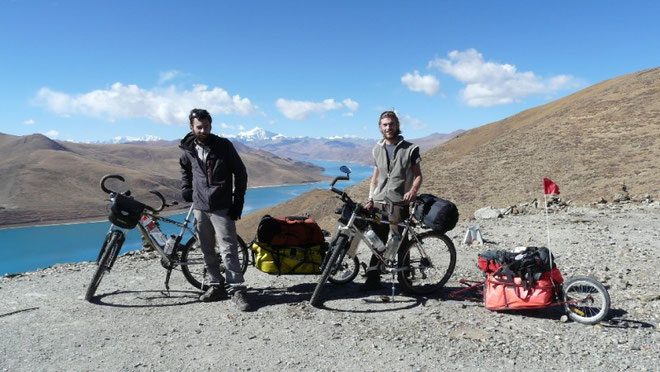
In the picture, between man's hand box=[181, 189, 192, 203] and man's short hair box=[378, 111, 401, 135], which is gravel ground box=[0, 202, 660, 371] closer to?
man's hand box=[181, 189, 192, 203]

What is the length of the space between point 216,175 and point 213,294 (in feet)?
A: 5.56

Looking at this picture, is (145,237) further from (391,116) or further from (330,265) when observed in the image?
(391,116)

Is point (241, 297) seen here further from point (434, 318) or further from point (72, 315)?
point (434, 318)

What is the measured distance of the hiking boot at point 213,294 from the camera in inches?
219

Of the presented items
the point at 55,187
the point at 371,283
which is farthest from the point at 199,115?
the point at 55,187

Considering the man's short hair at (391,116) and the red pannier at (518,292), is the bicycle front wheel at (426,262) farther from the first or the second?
the man's short hair at (391,116)

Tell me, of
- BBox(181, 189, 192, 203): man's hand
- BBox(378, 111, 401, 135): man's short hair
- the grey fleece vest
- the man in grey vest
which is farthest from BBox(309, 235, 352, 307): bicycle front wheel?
BBox(181, 189, 192, 203): man's hand

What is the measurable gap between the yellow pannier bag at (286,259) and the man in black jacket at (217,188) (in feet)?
1.44

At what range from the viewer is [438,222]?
5.16 metres

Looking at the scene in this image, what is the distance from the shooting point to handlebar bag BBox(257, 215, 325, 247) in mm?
5762

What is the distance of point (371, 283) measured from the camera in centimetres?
596

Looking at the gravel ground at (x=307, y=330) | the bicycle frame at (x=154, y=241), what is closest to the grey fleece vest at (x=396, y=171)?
the gravel ground at (x=307, y=330)

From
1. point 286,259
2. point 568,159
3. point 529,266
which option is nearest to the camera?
point 529,266

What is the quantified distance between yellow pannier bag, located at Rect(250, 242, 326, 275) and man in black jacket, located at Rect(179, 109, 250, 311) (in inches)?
17.3
